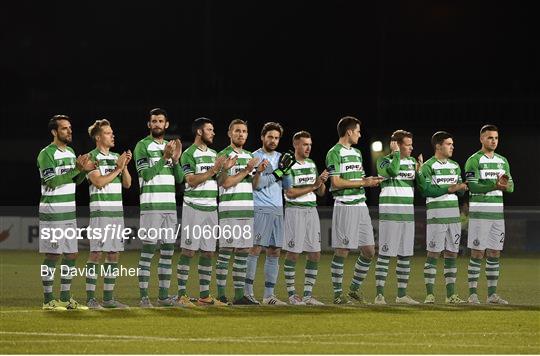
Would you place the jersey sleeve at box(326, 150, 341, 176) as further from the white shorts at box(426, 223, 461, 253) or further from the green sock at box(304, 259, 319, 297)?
the white shorts at box(426, 223, 461, 253)

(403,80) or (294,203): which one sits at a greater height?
(403,80)

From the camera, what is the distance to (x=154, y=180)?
539 inches

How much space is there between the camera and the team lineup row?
1343cm

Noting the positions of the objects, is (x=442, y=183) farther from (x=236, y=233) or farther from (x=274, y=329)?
(x=274, y=329)

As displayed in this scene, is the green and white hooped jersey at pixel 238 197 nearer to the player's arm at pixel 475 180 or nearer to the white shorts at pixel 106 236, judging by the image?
the white shorts at pixel 106 236

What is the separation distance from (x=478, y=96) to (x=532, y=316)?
24.8 metres

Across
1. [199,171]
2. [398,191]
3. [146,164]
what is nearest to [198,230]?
[199,171]

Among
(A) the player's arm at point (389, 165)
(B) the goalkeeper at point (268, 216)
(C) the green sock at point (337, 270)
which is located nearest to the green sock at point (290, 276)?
(B) the goalkeeper at point (268, 216)

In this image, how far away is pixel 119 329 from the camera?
12.1m

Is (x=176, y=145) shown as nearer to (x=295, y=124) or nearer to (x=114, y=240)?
(x=114, y=240)

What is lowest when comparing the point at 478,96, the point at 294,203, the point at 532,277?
the point at 532,277

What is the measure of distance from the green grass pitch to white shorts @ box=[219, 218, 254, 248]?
752 mm

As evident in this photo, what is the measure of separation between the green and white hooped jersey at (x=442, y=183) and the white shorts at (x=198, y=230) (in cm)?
283

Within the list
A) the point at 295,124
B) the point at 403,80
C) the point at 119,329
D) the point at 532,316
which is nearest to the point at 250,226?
the point at 119,329
